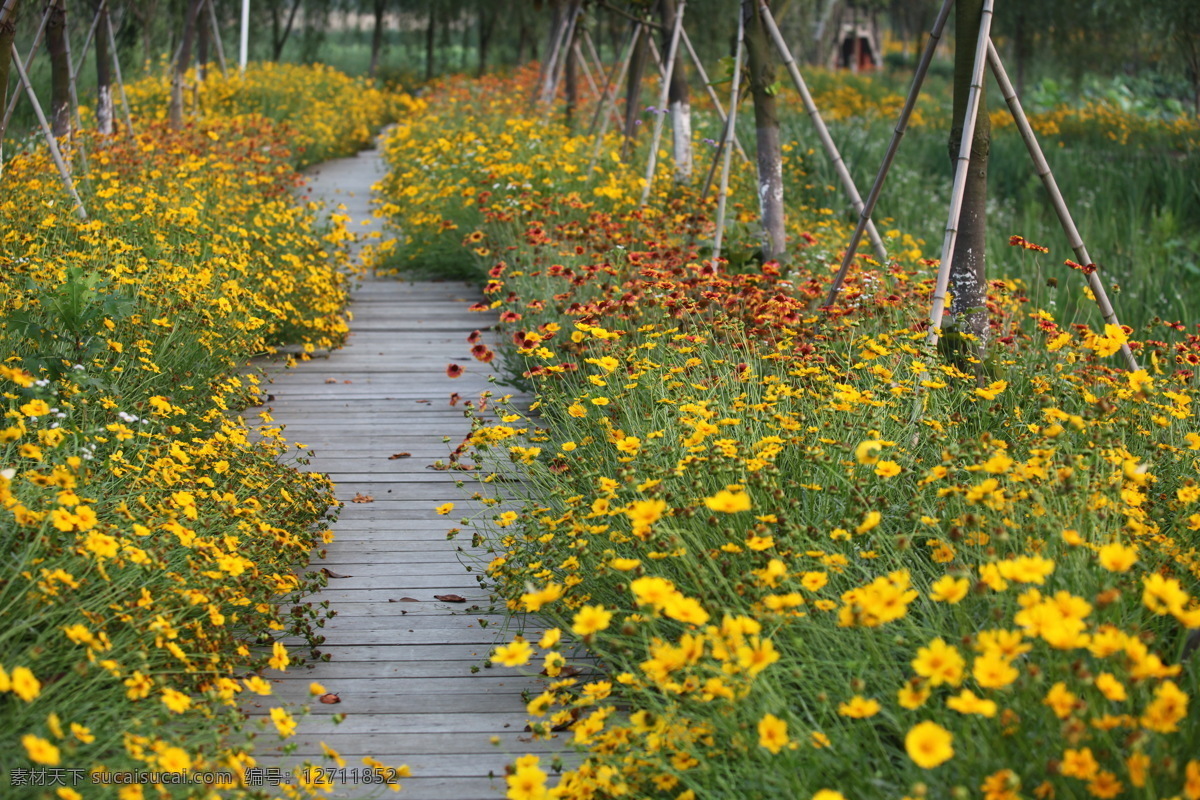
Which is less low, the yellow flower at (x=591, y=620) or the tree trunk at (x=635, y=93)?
the tree trunk at (x=635, y=93)

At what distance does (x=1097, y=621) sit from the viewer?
2029mm

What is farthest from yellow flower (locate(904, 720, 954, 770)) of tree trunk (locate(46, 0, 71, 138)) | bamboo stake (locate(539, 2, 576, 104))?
bamboo stake (locate(539, 2, 576, 104))

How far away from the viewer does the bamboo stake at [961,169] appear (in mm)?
3818

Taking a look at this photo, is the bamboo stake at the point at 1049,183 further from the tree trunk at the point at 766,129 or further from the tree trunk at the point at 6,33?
the tree trunk at the point at 6,33

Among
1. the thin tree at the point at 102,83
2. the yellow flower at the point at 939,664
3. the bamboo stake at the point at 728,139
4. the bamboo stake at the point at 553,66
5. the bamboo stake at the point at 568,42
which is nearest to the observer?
the yellow flower at the point at 939,664

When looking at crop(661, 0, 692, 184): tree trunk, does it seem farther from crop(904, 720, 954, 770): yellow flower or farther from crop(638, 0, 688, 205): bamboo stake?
crop(904, 720, 954, 770): yellow flower

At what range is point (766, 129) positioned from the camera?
6051 mm

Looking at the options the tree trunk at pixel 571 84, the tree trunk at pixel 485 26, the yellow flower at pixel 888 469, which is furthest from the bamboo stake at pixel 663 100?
the tree trunk at pixel 485 26

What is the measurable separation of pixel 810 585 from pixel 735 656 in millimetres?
367

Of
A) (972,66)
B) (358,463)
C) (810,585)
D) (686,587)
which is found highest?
(972,66)

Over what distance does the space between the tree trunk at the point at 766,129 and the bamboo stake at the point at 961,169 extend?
1935 mm

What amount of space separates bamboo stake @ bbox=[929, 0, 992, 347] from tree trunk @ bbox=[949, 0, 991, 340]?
5.8 inches

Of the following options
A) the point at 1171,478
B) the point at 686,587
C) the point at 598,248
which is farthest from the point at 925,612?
the point at 598,248

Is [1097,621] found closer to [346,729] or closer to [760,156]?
[346,729]
